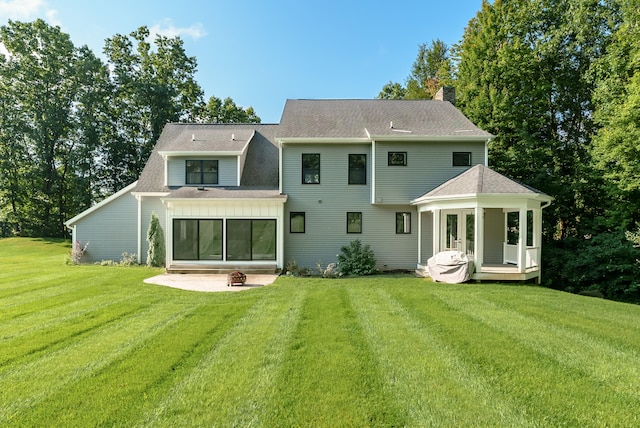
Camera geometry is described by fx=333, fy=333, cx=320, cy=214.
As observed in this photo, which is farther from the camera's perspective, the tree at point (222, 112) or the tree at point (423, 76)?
the tree at point (222, 112)

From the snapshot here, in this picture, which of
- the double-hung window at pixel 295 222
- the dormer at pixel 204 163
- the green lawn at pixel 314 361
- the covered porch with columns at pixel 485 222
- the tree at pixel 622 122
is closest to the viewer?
the green lawn at pixel 314 361

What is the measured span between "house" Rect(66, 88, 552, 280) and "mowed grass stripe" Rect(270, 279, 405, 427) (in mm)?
7443

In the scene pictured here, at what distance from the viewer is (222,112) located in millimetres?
33406

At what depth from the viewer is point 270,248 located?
540 inches

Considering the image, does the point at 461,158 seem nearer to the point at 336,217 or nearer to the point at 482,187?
the point at 482,187

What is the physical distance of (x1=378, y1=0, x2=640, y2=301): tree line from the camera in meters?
13.5

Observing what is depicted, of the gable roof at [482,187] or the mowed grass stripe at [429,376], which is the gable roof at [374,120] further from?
the mowed grass stripe at [429,376]

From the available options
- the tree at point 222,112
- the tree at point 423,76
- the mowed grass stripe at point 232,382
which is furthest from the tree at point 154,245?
the tree at point 423,76

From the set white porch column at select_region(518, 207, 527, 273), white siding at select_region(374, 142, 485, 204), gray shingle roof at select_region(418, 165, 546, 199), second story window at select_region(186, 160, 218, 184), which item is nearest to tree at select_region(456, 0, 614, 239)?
white siding at select_region(374, 142, 485, 204)

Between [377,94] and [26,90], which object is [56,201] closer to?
[26,90]

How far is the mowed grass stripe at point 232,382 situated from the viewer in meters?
3.56

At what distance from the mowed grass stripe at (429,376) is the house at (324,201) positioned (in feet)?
21.1

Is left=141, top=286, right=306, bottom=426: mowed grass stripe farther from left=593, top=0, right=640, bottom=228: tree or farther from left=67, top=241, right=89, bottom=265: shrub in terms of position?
left=593, top=0, right=640, bottom=228: tree

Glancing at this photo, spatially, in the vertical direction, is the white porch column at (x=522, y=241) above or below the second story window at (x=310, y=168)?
below
